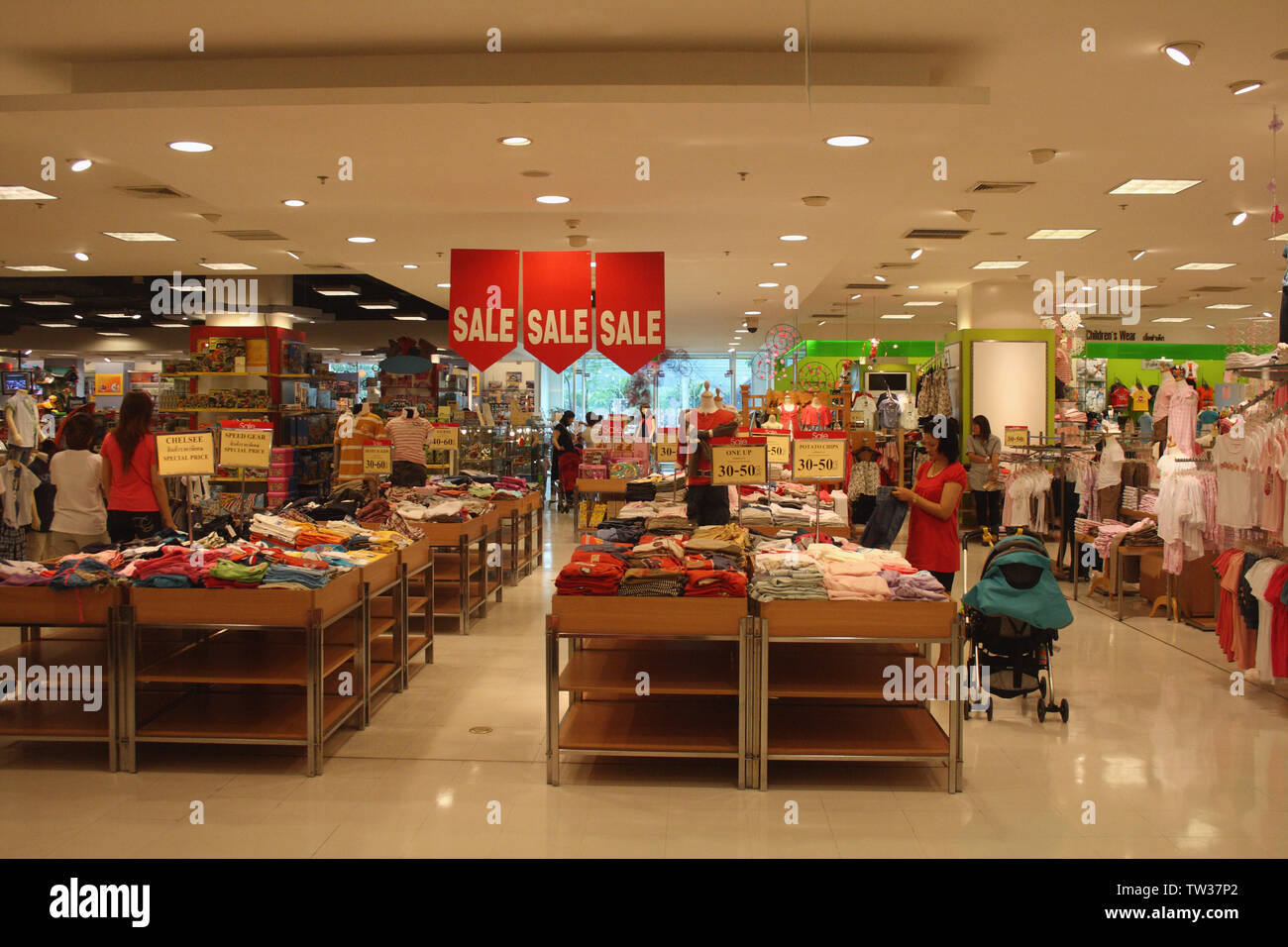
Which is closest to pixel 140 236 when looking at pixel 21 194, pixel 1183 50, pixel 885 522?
pixel 21 194

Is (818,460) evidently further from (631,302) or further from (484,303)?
(484,303)

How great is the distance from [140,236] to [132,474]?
14.2 ft

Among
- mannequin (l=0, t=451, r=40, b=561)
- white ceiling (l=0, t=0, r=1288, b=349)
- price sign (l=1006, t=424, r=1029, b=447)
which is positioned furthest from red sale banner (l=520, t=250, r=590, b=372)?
price sign (l=1006, t=424, r=1029, b=447)

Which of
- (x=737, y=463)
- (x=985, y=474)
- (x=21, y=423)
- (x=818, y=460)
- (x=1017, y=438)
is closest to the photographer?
(x=818, y=460)

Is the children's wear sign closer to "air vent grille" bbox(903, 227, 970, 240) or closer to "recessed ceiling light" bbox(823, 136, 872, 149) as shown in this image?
"recessed ceiling light" bbox(823, 136, 872, 149)

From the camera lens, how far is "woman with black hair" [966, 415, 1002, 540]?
40.1 feet

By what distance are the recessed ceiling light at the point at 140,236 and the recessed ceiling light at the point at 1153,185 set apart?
28.0 feet

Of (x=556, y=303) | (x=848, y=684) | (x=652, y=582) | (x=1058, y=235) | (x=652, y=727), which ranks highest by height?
(x=1058, y=235)

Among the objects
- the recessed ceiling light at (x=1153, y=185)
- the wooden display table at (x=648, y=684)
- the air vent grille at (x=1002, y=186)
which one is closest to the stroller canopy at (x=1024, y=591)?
the wooden display table at (x=648, y=684)

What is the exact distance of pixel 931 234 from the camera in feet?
34.2

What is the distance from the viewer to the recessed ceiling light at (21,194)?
292 inches

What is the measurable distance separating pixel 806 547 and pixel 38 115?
4586mm

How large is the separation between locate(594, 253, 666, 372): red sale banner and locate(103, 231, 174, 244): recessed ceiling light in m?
4.90
